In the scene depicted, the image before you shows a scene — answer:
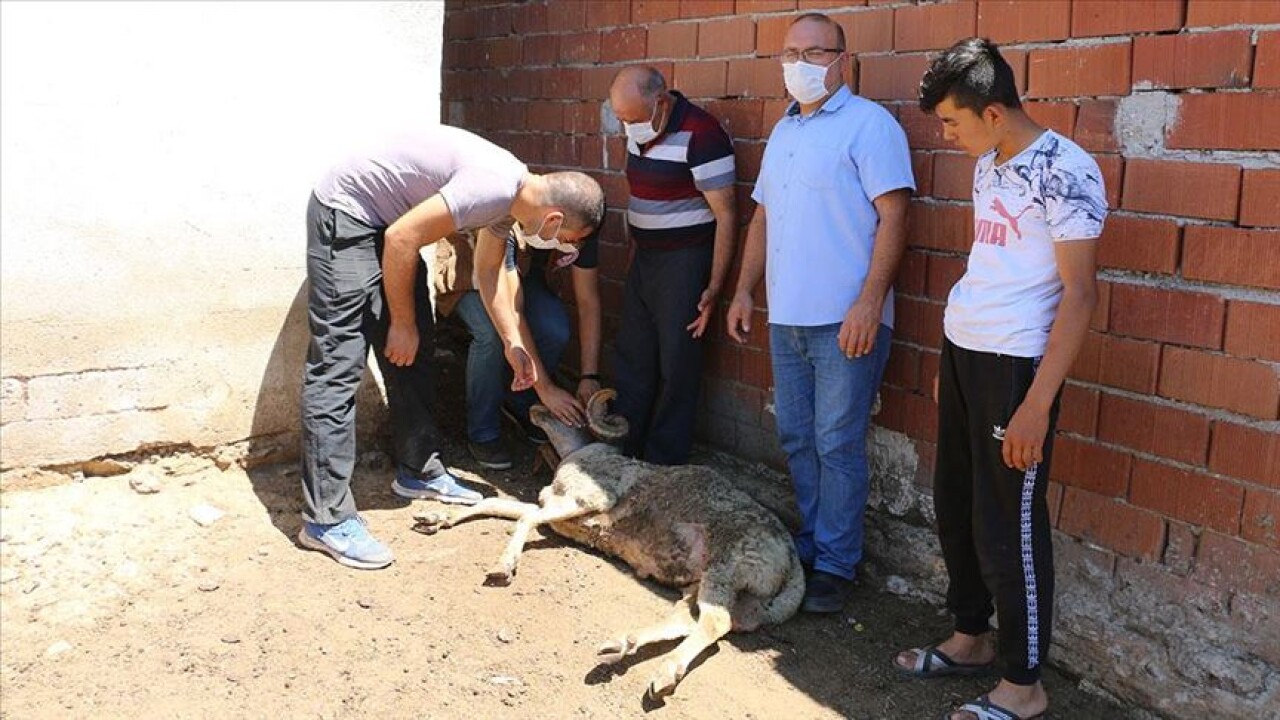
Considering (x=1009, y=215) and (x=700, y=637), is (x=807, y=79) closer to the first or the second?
(x=1009, y=215)

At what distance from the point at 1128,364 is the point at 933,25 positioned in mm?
1321

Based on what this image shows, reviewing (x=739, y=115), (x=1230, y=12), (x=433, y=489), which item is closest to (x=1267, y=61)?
(x=1230, y=12)

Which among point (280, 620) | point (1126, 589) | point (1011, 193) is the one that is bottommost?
point (280, 620)

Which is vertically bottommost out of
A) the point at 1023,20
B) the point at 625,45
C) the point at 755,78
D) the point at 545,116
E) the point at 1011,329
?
the point at 1011,329

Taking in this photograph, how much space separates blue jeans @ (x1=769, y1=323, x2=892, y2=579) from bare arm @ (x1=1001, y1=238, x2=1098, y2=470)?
958 millimetres

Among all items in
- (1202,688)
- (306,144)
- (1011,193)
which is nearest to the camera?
(1011,193)

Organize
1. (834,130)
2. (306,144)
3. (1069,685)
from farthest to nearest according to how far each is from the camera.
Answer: (306,144)
(834,130)
(1069,685)

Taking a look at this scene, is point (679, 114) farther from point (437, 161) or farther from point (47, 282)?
point (47, 282)

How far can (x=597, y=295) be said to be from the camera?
504 cm

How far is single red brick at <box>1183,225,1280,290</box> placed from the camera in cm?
291

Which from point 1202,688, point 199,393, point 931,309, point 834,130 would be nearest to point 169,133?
point 199,393

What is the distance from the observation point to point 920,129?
153 inches

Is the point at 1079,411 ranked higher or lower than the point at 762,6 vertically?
lower

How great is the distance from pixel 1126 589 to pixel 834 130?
1.73 metres
